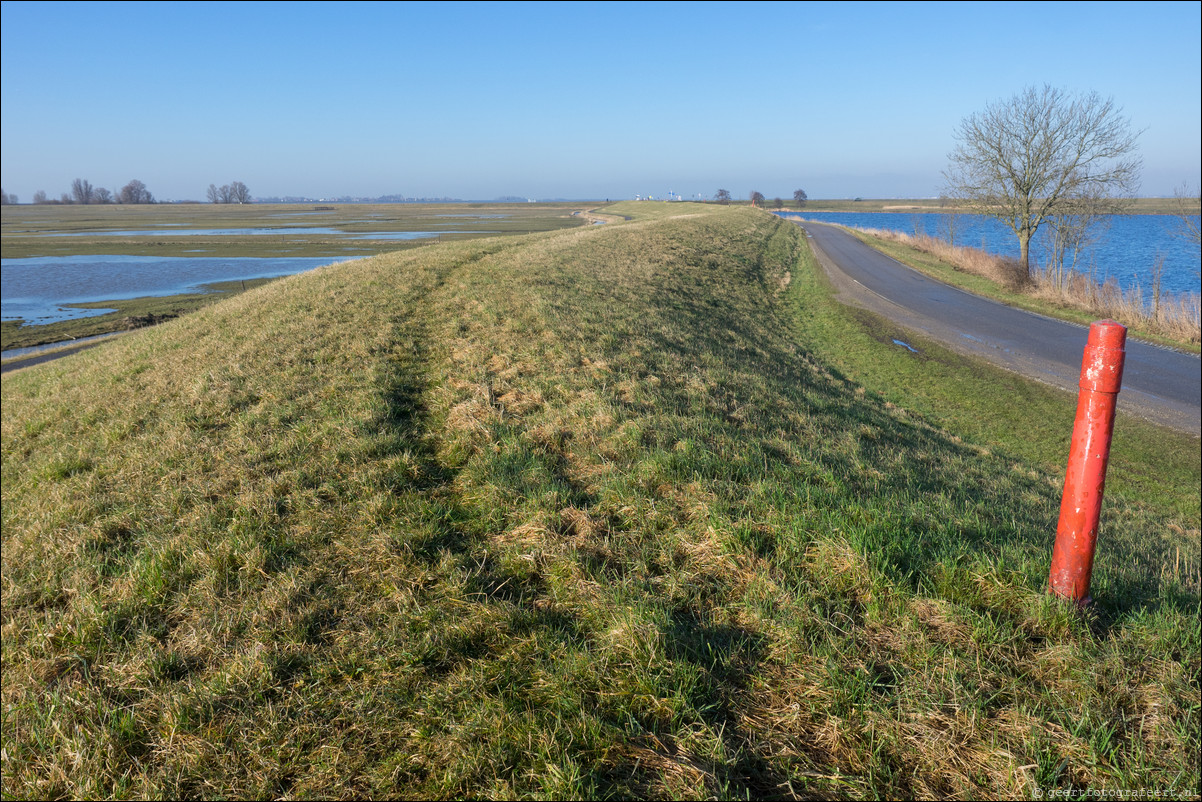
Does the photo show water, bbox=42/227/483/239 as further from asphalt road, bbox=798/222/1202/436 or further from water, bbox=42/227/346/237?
asphalt road, bbox=798/222/1202/436

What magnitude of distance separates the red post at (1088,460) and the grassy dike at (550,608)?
0.25 metres

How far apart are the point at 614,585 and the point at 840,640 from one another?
1358 mm

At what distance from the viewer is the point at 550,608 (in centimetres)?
375

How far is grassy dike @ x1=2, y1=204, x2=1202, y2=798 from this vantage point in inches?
105

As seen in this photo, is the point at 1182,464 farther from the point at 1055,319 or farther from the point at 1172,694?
the point at 1055,319

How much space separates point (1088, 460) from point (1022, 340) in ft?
68.2

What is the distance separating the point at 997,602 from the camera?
3.45 meters

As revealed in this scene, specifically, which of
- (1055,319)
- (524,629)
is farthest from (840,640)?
(1055,319)

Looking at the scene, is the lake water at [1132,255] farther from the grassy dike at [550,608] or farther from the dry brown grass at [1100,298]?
the grassy dike at [550,608]

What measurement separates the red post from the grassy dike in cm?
25

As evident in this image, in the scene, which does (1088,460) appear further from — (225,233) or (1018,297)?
(225,233)

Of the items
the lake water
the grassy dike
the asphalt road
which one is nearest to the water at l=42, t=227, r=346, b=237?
the asphalt road

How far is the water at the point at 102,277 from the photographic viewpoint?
36.6 meters

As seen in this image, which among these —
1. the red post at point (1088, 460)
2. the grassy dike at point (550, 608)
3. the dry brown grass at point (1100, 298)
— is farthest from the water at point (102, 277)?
the dry brown grass at point (1100, 298)
